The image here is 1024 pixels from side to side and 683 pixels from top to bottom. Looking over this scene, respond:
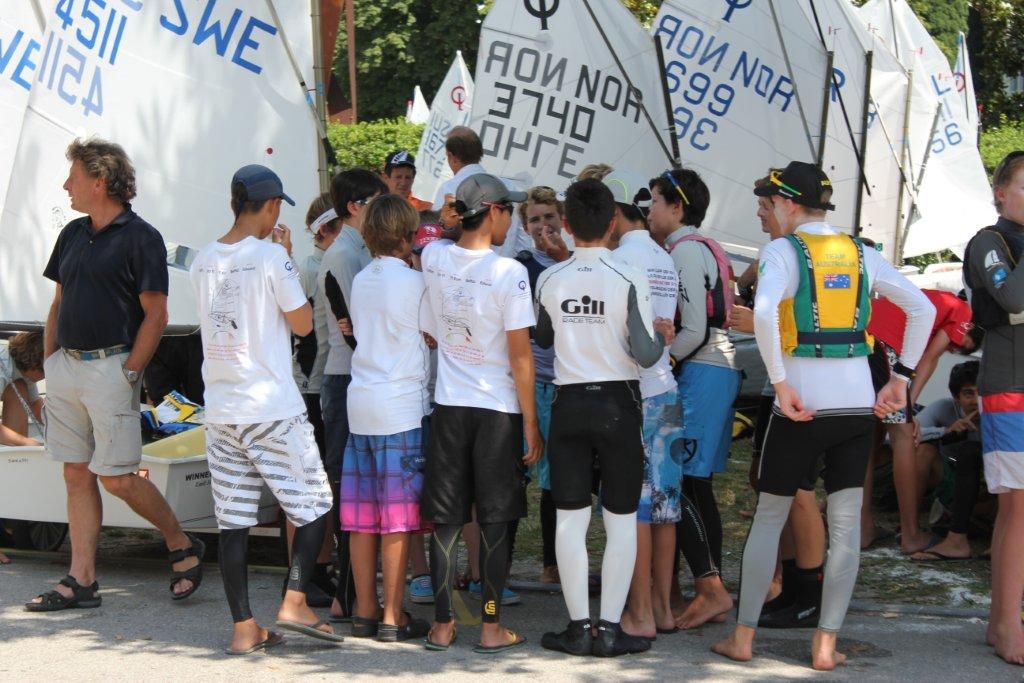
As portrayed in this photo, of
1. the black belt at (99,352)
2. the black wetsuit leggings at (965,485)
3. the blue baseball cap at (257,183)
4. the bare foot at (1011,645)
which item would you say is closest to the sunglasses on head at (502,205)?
the blue baseball cap at (257,183)

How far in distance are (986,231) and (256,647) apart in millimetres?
3303

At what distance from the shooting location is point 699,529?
5617 mm

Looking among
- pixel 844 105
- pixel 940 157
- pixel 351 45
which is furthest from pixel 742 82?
pixel 351 45

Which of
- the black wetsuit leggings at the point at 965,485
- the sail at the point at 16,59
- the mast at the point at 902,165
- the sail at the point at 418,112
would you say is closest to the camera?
the black wetsuit leggings at the point at 965,485

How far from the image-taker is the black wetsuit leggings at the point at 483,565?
5148 millimetres

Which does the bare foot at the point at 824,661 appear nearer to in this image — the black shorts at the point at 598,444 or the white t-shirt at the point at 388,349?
the black shorts at the point at 598,444

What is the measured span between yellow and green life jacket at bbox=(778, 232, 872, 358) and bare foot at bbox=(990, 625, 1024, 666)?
1.21 meters

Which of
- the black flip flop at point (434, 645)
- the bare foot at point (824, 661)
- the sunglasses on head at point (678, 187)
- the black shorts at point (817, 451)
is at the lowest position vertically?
the black flip flop at point (434, 645)

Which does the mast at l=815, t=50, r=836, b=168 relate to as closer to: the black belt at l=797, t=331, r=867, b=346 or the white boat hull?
the black belt at l=797, t=331, r=867, b=346

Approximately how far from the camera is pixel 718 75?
10148mm

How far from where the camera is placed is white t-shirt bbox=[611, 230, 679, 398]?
17.6ft

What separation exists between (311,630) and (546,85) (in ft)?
16.7

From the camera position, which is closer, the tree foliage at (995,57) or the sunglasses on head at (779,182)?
the sunglasses on head at (779,182)

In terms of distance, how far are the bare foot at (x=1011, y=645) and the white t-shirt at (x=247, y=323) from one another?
2.86m
